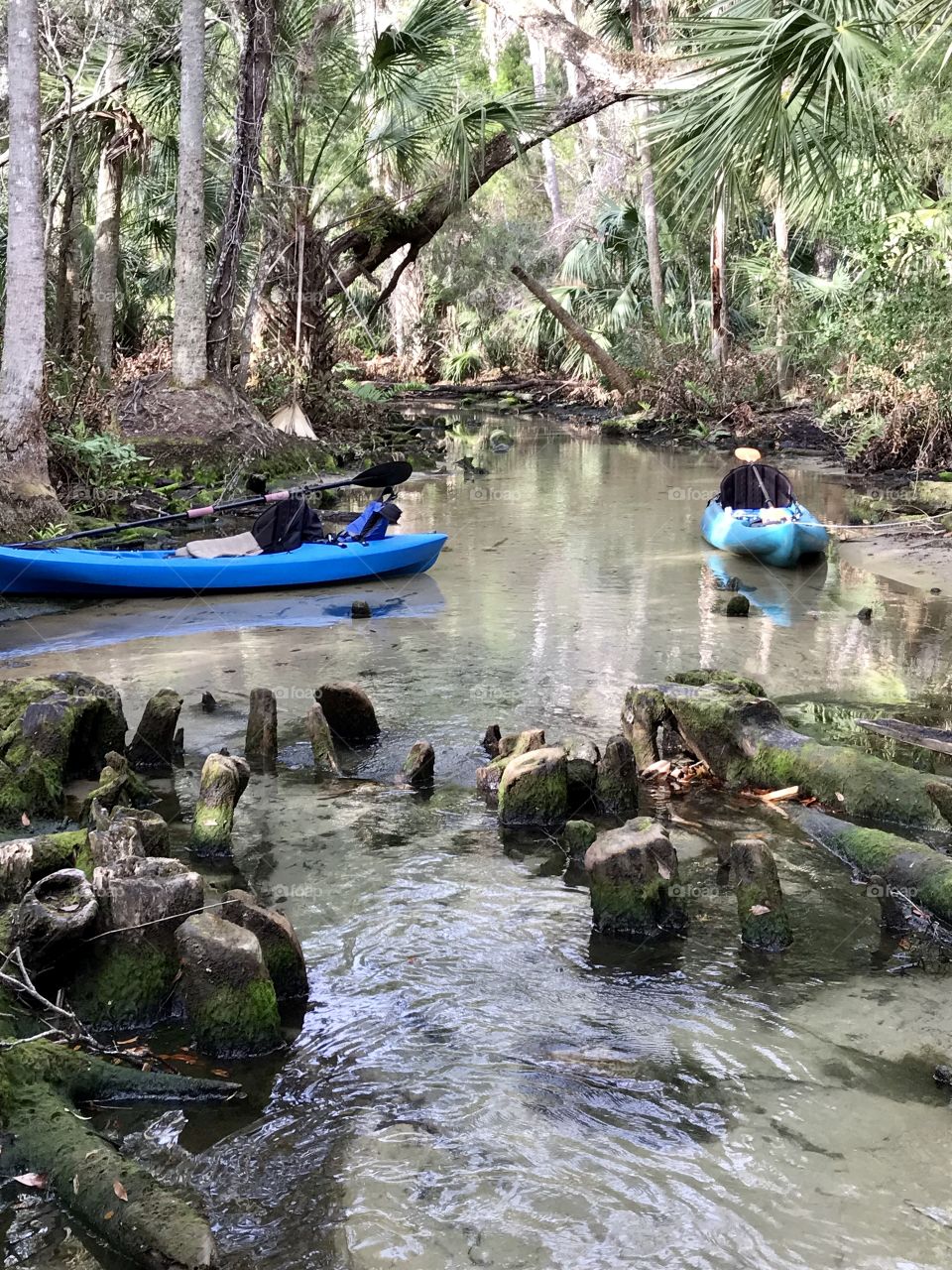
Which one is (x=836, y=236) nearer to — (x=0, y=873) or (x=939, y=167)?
(x=939, y=167)

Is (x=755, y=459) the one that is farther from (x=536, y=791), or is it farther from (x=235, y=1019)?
(x=235, y=1019)

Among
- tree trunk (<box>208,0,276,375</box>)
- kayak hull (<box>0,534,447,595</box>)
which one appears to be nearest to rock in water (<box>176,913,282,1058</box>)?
kayak hull (<box>0,534,447,595</box>)

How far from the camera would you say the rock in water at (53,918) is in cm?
408

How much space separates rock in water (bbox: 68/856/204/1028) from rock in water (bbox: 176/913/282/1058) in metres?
0.16

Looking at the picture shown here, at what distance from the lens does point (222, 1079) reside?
13.4 ft

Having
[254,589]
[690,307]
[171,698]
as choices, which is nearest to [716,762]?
[171,698]

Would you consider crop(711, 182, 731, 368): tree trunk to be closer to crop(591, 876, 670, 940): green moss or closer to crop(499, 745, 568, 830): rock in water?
crop(499, 745, 568, 830): rock in water

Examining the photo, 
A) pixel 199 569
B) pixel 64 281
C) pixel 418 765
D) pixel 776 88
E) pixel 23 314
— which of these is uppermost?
pixel 776 88

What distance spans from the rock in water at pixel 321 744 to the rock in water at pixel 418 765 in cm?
43

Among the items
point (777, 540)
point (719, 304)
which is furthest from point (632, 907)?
point (719, 304)

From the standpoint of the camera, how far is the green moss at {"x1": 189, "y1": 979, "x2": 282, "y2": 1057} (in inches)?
164

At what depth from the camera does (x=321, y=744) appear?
6898mm

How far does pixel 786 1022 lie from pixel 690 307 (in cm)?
2710

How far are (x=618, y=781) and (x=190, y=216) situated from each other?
12911mm
